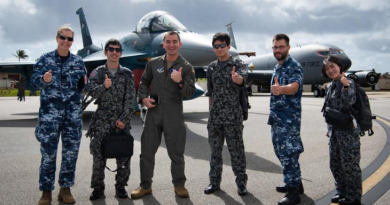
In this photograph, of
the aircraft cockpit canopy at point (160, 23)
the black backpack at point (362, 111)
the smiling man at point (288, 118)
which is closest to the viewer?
the black backpack at point (362, 111)

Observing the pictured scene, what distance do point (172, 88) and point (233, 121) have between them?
0.85 meters

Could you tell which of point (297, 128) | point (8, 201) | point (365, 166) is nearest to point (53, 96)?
point (8, 201)

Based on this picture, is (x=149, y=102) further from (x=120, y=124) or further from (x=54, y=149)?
(x=54, y=149)

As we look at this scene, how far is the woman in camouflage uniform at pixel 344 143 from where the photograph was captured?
11.3ft

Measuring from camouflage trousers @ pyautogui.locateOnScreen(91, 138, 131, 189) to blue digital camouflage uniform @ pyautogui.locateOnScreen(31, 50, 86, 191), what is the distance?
245 mm

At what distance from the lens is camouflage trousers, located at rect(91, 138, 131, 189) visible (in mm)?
3892

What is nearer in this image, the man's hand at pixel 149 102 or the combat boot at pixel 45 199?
the combat boot at pixel 45 199

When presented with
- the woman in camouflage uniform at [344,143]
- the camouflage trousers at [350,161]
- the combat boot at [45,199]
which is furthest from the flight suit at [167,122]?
the camouflage trousers at [350,161]

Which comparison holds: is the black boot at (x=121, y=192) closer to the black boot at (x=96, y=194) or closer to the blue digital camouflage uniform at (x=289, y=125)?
the black boot at (x=96, y=194)

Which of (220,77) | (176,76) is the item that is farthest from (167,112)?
(220,77)

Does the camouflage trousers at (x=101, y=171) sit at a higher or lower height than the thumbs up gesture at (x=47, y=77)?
lower

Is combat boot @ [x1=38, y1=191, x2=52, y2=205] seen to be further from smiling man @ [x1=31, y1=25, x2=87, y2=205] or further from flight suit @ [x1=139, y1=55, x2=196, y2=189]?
flight suit @ [x1=139, y1=55, x2=196, y2=189]

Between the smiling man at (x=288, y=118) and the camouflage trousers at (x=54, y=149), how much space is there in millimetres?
2317

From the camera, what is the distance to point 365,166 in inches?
199
